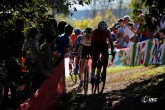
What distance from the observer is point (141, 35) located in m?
18.7

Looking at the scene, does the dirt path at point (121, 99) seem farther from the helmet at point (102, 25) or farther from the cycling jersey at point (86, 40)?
the helmet at point (102, 25)

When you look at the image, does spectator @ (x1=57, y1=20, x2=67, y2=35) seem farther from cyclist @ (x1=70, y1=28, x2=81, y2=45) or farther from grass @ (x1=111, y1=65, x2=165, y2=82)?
cyclist @ (x1=70, y1=28, x2=81, y2=45)

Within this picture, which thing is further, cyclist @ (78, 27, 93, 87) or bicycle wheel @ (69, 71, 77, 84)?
bicycle wheel @ (69, 71, 77, 84)

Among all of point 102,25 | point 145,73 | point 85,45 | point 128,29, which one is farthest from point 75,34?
point 102,25

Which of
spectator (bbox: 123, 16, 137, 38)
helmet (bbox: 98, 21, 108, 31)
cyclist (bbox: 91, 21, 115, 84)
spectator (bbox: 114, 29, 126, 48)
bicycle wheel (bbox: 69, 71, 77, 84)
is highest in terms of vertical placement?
helmet (bbox: 98, 21, 108, 31)

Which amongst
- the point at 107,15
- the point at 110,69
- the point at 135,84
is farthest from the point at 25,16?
the point at 107,15

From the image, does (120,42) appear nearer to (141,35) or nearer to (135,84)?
(141,35)

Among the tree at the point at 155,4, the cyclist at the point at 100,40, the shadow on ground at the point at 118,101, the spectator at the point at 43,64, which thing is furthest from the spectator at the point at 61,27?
the spectator at the point at 43,64

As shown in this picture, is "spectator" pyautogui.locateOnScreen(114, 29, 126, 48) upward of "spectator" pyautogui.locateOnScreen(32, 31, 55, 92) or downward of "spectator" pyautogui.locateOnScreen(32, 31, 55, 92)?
downward

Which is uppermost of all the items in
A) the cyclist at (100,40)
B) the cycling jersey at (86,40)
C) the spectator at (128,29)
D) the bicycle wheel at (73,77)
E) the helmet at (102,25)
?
the helmet at (102,25)

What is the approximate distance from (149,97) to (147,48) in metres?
8.08

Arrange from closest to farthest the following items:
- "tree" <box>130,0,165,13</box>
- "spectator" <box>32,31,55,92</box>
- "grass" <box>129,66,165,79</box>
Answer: "spectator" <box>32,31,55,92</box>
"tree" <box>130,0,165,13</box>
"grass" <box>129,66,165,79</box>

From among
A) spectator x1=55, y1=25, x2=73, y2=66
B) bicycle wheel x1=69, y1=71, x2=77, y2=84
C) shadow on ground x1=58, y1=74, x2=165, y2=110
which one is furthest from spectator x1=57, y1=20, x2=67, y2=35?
bicycle wheel x1=69, y1=71, x2=77, y2=84

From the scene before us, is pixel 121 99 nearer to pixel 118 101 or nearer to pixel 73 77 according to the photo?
pixel 118 101
